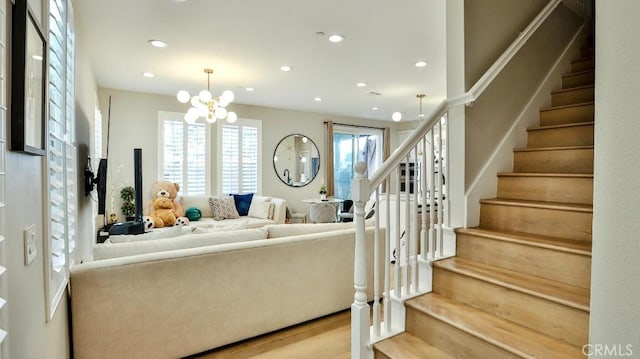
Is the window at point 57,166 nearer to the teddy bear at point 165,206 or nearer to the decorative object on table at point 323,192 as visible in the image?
the teddy bear at point 165,206

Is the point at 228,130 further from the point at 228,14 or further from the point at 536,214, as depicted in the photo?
the point at 536,214

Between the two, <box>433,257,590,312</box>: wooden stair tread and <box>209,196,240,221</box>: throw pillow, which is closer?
<box>433,257,590,312</box>: wooden stair tread

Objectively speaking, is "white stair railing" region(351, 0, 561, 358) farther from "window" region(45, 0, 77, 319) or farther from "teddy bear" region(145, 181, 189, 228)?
"teddy bear" region(145, 181, 189, 228)

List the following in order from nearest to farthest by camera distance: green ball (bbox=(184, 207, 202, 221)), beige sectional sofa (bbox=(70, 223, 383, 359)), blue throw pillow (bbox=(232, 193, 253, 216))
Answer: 1. beige sectional sofa (bbox=(70, 223, 383, 359))
2. green ball (bbox=(184, 207, 202, 221))
3. blue throw pillow (bbox=(232, 193, 253, 216))

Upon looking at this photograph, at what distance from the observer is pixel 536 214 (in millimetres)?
2084

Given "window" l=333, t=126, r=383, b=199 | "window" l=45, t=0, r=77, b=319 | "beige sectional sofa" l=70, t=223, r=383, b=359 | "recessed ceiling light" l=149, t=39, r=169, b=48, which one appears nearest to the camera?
"window" l=45, t=0, r=77, b=319

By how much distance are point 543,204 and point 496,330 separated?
91cm

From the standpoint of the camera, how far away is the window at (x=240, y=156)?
645 centimetres

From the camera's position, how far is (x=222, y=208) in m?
5.90

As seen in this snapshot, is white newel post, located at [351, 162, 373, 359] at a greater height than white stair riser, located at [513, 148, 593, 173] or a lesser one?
lesser

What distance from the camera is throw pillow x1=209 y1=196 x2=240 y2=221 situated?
230 inches

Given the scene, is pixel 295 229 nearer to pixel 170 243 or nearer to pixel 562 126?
pixel 170 243

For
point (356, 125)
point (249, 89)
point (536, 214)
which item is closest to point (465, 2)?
point (536, 214)

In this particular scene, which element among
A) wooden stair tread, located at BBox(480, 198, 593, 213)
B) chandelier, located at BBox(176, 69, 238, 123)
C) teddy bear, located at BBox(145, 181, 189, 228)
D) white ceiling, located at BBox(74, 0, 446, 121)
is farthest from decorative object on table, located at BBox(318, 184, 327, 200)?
wooden stair tread, located at BBox(480, 198, 593, 213)
